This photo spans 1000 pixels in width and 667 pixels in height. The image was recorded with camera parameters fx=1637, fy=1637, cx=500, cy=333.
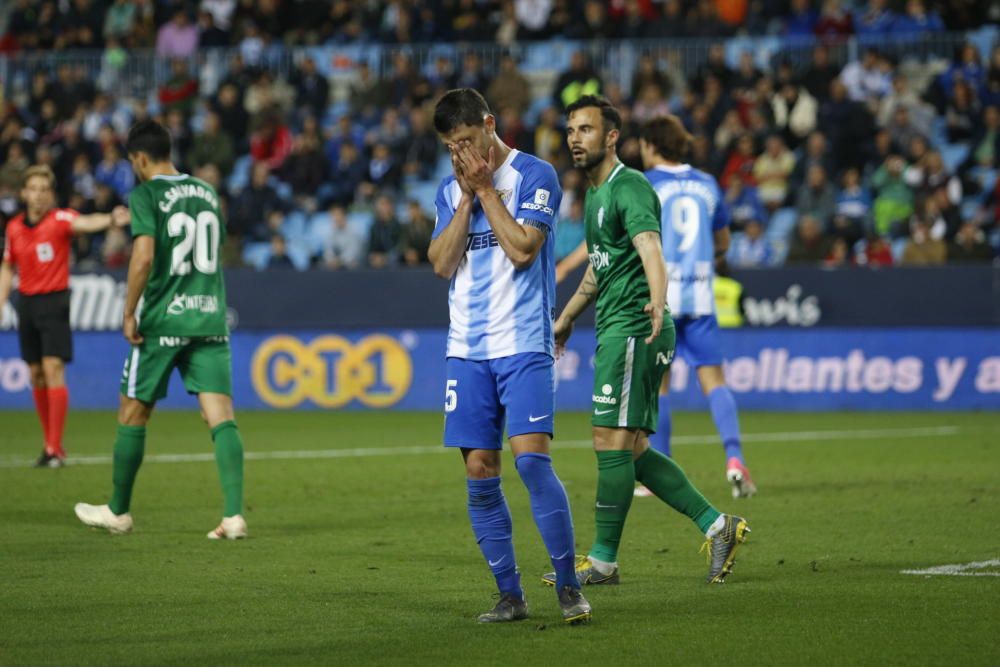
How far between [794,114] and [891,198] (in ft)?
7.70

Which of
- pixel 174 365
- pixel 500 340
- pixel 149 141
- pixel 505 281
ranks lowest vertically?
pixel 174 365

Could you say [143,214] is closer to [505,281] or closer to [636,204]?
[636,204]

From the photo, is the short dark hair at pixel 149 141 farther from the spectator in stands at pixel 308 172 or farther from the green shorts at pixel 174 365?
the spectator in stands at pixel 308 172

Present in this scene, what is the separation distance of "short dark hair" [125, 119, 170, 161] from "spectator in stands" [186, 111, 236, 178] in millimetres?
16603

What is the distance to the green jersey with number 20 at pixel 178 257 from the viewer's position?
945 centimetres

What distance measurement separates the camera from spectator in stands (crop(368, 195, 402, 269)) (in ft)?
73.3

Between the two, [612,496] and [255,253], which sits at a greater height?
[255,253]

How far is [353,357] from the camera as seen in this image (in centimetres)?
2067

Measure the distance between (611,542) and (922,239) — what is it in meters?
13.6

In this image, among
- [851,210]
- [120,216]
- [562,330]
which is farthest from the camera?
[851,210]

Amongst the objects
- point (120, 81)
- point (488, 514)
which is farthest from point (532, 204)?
point (120, 81)

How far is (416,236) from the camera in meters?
22.1

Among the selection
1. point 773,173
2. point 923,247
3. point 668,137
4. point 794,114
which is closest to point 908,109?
point 794,114

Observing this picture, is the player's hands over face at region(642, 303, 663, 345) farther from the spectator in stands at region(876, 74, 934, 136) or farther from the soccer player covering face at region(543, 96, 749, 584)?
the spectator in stands at region(876, 74, 934, 136)
